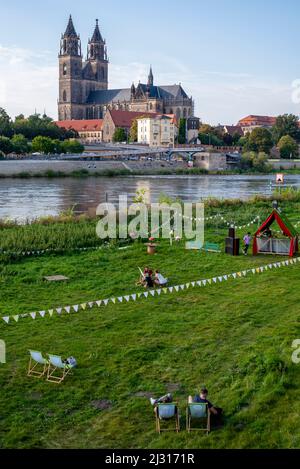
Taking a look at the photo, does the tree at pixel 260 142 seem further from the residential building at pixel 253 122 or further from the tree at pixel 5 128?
the residential building at pixel 253 122

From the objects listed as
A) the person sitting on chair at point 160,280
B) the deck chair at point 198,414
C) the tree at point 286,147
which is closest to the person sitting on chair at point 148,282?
the person sitting on chair at point 160,280

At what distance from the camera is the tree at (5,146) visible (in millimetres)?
86625

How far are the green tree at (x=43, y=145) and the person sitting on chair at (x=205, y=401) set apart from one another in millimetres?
89837

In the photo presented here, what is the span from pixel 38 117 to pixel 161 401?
431 feet

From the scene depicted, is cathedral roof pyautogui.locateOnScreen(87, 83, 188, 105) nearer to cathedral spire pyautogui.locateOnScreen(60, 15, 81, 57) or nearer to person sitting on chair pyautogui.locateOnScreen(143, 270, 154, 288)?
cathedral spire pyautogui.locateOnScreen(60, 15, 81, 57)

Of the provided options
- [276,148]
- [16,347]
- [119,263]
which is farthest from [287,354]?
[276,148]

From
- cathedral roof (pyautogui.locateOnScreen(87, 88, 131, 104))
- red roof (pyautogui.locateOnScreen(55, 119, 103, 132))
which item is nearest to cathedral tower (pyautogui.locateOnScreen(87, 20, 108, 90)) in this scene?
cathedral roof (pyautogui.locateOnScreen(87, 88, 131, 104))

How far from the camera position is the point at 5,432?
713 cm

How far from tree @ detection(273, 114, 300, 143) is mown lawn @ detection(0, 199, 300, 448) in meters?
117

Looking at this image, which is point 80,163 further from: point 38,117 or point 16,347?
point 16,347

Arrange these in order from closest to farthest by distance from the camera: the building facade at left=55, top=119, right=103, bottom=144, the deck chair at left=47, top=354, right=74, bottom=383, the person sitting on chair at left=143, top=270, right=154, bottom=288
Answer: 1. the deck chair at left=47, top=354, right=74, bottom=383
2. the person sitting on chair at left=143, top=270, right=154, bottom=288
3. the building facade at left=55, top=119, right=103, bottom=144

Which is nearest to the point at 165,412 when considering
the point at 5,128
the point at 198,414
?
the point at 198,414

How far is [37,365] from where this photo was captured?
9.12 metres

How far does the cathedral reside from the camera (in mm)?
140875
